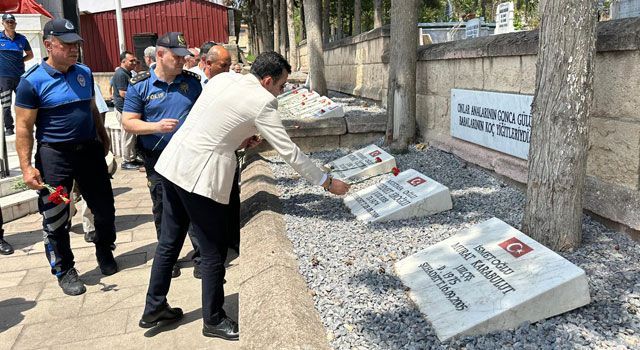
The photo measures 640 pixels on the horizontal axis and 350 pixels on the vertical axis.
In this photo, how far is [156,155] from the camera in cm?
414

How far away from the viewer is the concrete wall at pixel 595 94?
137 inches

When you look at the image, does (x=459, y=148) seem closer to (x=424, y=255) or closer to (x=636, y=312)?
(x=424, y=255)

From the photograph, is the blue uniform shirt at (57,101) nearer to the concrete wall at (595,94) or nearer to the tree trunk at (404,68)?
the concrete wall at (595,94)

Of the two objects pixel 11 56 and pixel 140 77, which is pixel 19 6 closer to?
Answer: pixel 11 56

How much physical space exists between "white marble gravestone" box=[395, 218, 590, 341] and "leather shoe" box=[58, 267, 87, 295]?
2.50 m

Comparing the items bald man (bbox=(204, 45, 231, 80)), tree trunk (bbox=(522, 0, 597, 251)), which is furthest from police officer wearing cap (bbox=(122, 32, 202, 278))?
tree trunk (bbox=(522, 0, 597, 251))

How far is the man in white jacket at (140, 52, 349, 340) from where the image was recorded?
2949 mm

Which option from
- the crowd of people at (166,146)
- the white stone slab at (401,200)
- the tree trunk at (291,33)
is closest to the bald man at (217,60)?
the crowd of people at (166,146)

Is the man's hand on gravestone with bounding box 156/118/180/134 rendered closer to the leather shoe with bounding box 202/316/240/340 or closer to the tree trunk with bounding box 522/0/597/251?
the leather shoe with bounding box 202/316/240/340

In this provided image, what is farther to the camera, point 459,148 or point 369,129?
point 369,129

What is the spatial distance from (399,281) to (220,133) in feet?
4.58

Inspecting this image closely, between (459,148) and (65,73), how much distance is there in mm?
4240

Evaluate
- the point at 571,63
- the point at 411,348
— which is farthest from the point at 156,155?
the point at 571,63

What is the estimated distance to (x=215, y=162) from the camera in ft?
9.86
